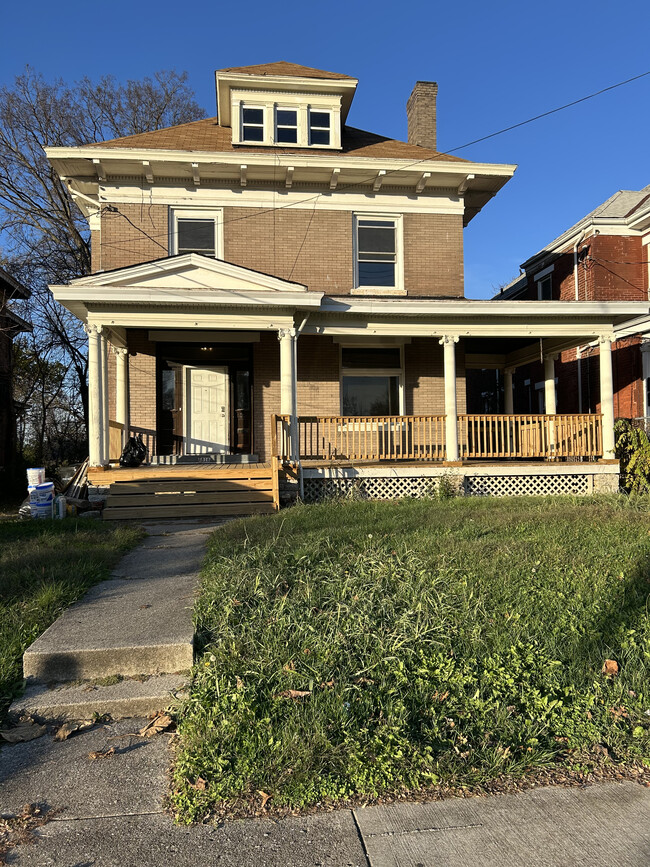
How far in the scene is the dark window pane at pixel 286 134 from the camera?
1411cm

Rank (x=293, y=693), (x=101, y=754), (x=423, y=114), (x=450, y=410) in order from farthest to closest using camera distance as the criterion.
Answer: (x=423, y=114)
(x=450, y=410)
(x=293, y=693)
(x=101, y=754)

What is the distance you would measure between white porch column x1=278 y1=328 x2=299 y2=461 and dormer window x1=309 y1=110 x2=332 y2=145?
6096mm

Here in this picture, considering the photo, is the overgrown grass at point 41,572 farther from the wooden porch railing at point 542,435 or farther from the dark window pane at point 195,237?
the dark window pane at point 195,237

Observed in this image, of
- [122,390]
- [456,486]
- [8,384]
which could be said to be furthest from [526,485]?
[8,384]

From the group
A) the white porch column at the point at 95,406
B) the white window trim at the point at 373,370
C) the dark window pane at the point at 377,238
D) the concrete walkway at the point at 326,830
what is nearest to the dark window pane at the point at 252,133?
the dark window pane at the point at 377,238

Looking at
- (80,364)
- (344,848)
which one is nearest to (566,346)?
(344,848)

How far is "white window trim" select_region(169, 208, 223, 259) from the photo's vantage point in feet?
43.2

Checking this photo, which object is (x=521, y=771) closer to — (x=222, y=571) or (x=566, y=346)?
(x=222, y=571)

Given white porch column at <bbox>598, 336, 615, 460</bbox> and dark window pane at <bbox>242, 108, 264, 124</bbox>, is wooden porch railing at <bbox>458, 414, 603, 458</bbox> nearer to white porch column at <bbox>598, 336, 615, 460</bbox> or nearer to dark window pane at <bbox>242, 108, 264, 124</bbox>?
white porch column at <bbox>598, 336, 615, 460</bbox>

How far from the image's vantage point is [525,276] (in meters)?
21.3

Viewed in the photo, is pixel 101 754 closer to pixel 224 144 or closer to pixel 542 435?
pixel 542 435

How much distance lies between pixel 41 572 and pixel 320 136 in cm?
1266

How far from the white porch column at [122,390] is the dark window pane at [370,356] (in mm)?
4887

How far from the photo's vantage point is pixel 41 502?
33.2 ft
